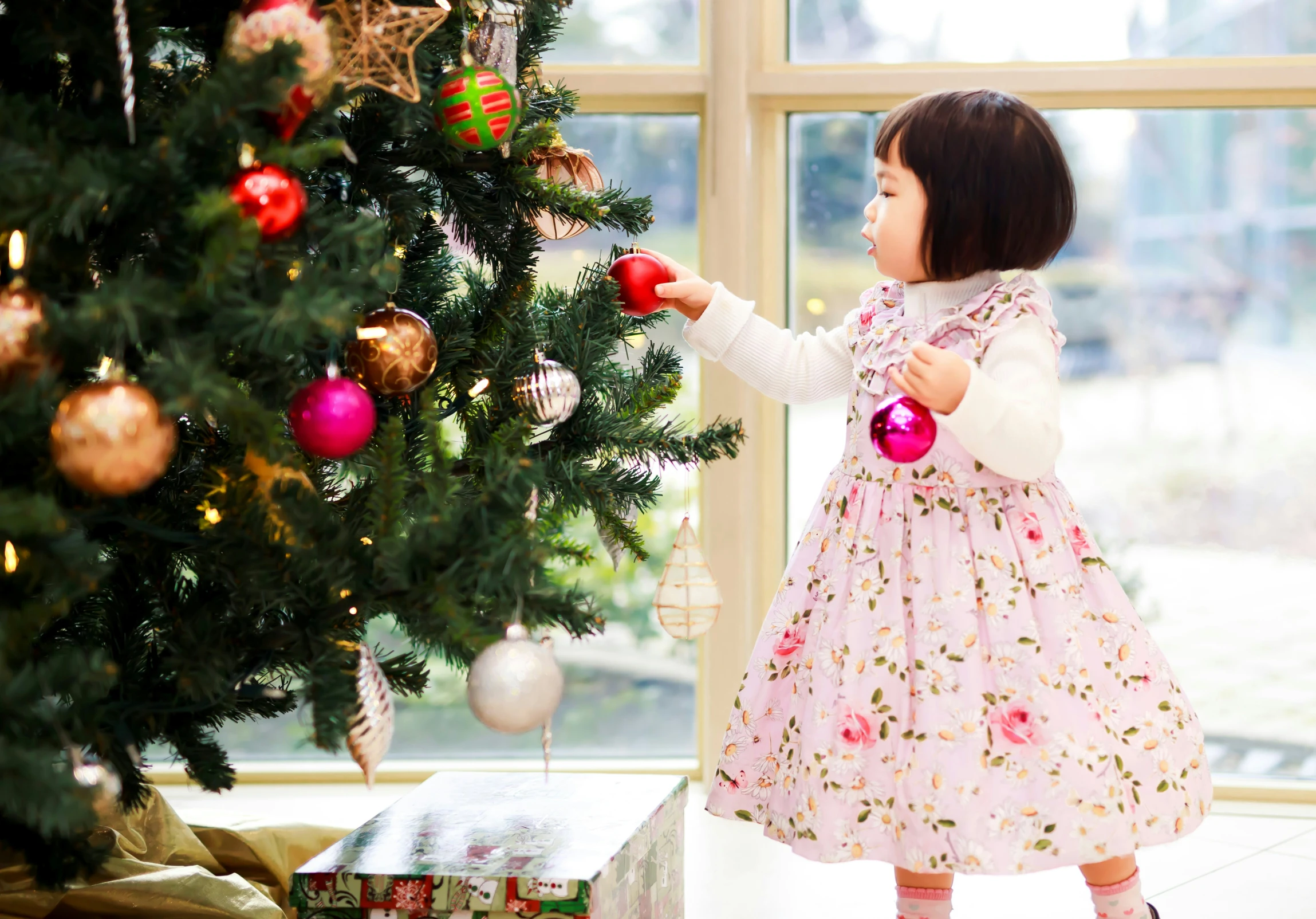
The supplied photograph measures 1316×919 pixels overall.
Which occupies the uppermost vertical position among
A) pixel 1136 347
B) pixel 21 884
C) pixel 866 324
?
pixel 1136 347

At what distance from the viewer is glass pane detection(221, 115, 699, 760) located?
2000 mm

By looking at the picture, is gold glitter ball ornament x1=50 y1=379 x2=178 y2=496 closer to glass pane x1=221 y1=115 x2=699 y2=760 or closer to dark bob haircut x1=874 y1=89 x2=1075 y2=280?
dark bob haircut x1=874 y1=89 x2=1075 y2=280

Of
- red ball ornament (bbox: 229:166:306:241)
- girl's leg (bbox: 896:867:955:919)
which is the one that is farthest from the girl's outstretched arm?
red ball ornament (bbox: 229:166:306:241)

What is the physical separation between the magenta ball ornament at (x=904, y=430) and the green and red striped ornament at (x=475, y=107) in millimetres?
413

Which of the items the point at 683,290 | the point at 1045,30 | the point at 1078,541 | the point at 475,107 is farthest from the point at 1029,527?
the point at 1045,30

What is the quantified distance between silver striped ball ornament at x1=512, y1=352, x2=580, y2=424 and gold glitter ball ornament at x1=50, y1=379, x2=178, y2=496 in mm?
333

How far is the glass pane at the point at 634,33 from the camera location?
1955 mm

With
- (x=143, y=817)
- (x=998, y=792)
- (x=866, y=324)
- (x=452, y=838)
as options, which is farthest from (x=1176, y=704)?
(x=143, y=817)

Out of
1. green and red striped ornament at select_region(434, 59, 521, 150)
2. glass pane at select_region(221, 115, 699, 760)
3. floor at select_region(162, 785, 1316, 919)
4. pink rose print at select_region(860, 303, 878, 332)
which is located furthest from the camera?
glass pane at select_region(221, 115, 699, 760)

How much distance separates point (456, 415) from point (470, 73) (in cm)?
33

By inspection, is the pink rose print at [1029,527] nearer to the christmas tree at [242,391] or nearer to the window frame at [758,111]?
the christmas tree at [242,391]

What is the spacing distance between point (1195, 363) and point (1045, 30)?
0.60 meters

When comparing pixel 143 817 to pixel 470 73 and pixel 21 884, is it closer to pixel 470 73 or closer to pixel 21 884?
pixel 21 884

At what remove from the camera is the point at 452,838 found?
1143 millimetres
